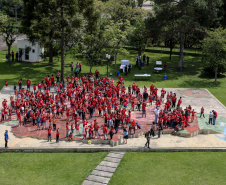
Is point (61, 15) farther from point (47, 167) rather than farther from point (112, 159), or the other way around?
point (47, 167)

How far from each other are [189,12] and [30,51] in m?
24.2

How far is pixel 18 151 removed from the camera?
72.1 ft

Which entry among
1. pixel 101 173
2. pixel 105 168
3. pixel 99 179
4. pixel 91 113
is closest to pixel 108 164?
pixel 105 168

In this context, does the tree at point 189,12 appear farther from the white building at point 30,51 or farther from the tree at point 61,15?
the white building at point 30,51

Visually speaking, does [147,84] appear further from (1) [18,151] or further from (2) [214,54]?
(1) [18,151]

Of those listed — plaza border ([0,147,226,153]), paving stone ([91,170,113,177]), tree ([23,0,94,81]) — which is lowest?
paving stone ([91,170,113,177])

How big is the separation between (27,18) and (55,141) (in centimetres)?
2575

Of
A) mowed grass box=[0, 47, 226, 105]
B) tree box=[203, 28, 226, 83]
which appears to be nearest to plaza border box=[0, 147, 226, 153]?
mowed grass box=[0, 47, 226, 105]

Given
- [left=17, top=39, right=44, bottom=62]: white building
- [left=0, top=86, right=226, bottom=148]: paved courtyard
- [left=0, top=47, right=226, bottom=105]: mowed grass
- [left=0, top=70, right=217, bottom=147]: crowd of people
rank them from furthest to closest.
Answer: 1. [left=17, top=39, right=44, bottom=62]: white building
2. [left=0, top=47, right=226, bottom=105]: mowed grass
3. [left=0, top=70, right=217, bottom=147]: crowd of people
4. [left=0, top=86, right=226, bottom=148]: paved courtyard

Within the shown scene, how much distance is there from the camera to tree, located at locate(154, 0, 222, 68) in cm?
4097

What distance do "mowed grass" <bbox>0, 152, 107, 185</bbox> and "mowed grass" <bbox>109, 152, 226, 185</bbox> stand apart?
212 centimetres

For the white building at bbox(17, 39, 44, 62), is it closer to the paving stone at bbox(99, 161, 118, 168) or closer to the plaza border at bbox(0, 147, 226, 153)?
the plaza border at bbox(0, 147, 226, 153)

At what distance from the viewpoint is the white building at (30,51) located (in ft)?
151

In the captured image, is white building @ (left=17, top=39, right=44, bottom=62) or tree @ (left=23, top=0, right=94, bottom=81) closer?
tree @ (left=23, top=0, right=94, bottom=81)
